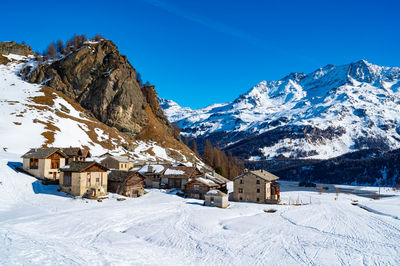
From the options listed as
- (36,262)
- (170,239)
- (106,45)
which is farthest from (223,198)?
(106,45)

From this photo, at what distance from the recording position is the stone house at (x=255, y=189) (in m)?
73.5

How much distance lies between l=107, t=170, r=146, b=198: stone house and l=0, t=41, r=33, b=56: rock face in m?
164

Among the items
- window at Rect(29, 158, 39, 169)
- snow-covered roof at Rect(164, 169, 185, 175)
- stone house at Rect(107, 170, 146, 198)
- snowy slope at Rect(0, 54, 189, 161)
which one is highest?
snowy slope at Rect(0, 54, 189, 161)

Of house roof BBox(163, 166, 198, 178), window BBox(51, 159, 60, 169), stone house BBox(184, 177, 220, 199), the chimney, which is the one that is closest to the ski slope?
window BBox(51, 159, 60, 169)

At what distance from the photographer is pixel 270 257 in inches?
1213

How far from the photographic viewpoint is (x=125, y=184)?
6519 cm

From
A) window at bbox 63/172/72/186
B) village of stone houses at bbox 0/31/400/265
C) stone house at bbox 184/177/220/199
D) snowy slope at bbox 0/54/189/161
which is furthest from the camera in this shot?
snowy slope at bbox 0/54/189/161

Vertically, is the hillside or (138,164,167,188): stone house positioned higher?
the hillside

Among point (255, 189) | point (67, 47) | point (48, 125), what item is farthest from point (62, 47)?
point (255, 189)

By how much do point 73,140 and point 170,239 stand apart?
251 ft

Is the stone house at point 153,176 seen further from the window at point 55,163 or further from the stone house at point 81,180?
the window at point 55,163

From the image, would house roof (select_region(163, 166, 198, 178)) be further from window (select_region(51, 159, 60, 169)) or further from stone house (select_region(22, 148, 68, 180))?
stone house (select_region(22, 148, 68, 180))

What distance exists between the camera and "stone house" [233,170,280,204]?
241 ft

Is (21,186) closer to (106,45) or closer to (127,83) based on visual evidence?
(127,83)
